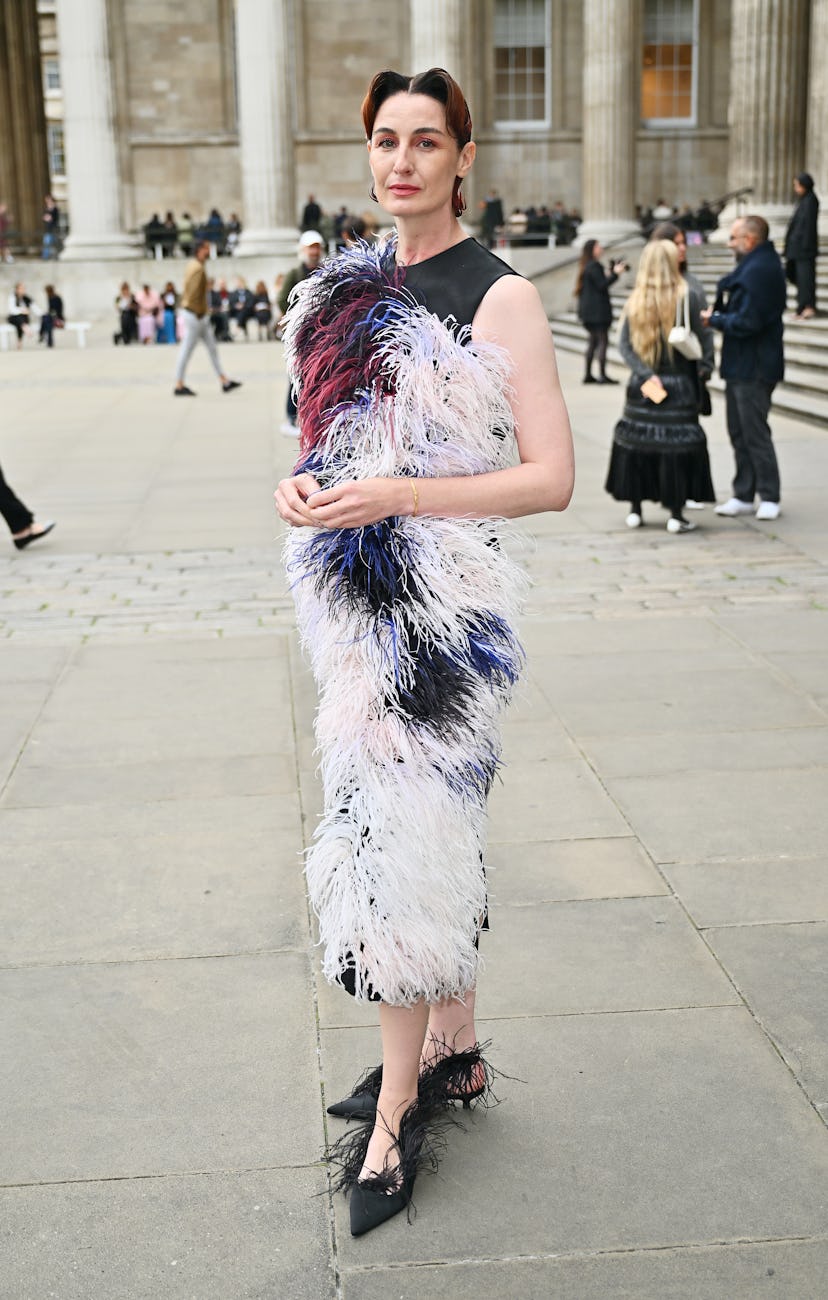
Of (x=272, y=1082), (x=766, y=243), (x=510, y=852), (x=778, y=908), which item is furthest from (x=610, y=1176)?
(x=766, y=243)

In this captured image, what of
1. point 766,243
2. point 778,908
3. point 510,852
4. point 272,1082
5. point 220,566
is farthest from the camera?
point 766,243

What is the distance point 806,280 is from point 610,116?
16.0 metres

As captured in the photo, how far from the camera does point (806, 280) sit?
21.1 m

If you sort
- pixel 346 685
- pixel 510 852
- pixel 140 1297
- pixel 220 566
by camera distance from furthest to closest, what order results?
1. pixel 220 566
2. pixel 510 852
3. pixel 346 685
4. pixel 140 1297

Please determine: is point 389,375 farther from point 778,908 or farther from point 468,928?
point 778,908

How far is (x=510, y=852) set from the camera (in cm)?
492

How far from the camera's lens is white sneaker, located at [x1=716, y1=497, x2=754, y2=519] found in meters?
10.9

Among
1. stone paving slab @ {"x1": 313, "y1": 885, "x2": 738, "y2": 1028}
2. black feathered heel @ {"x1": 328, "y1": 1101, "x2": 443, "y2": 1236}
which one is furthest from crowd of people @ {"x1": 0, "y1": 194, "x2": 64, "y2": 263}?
black feathered heel @ {"x1": 328, "y1": 1101, "x2": 443, "y2": 1236}

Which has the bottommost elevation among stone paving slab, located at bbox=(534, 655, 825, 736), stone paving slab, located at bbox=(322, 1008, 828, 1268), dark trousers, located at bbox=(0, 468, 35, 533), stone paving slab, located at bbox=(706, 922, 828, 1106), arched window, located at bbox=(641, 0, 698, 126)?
stone paving slab, located at bbox=(534, 655, 825, 736)

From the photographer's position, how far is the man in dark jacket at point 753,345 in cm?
1035

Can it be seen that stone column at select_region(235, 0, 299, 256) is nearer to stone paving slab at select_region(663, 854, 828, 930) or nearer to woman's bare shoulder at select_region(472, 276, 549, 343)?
stone paving slab at select_region(663, 854, 828, 930)

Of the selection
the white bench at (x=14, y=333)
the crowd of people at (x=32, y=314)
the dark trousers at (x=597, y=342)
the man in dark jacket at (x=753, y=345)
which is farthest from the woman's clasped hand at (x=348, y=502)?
the crowd of people at (x=32, y=314)

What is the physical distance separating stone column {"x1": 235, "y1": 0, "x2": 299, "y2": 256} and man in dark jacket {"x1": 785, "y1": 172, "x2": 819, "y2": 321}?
19.5 metres

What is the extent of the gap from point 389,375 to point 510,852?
7.79ft
